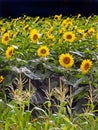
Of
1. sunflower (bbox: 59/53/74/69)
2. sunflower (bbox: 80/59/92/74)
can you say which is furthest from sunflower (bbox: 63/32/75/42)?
sunflower (bbox: 80/59/92/74)

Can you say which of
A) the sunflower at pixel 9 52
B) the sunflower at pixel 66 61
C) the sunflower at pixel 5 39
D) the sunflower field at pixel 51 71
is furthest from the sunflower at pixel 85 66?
the sunflower at pixel 5 39

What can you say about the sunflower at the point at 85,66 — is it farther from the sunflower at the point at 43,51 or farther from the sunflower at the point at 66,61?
the sunflower at the point at 43,51

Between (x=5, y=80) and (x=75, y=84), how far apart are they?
1.65ft

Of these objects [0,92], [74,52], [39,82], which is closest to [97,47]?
[74,52]

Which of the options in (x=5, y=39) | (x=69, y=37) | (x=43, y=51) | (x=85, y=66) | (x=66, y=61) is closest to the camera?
(x=85, y=66)

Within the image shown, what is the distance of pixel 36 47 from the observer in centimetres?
411

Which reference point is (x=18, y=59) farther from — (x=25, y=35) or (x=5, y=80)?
(x=25, y=35)

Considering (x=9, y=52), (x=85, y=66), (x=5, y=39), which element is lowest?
(x=85, y=66)

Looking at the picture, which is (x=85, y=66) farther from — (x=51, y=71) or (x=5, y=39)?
(x=5, y=39)

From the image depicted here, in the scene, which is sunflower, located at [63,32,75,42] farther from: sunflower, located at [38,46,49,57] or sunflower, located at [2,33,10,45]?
sunflower, located at [2,33,10,45]

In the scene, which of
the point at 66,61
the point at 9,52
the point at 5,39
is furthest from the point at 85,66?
the point at 5,39

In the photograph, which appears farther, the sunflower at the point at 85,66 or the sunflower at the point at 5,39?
the sunflower at the point at 5,39

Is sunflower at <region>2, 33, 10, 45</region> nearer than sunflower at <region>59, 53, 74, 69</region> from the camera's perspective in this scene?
No

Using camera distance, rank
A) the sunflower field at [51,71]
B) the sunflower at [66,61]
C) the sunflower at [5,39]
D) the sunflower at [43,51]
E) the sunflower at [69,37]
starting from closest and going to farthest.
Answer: the sunflower field at [51,71], the sunflower at [66,61], the sunflower at [43,51], the sunflower at [5,39], the sunflower at [69,37]
